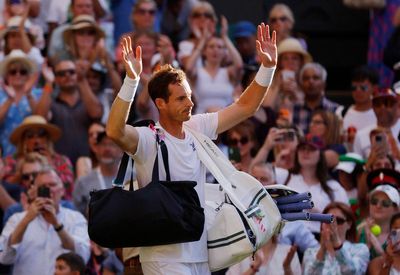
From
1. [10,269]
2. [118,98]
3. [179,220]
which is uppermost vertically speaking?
[118,98]

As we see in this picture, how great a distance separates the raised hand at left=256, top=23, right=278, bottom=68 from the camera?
9.45 m

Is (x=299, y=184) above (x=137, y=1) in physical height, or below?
below

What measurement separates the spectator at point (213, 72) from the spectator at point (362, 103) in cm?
118

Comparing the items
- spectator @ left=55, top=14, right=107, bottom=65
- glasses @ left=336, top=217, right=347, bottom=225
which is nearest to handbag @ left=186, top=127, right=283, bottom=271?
glasses @ left=336, top=217, right=347, bottom=225

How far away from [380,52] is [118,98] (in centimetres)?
815

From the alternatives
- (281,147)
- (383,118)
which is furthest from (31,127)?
(383,118)

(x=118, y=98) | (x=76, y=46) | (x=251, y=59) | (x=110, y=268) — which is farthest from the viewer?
(x=251, y=59)

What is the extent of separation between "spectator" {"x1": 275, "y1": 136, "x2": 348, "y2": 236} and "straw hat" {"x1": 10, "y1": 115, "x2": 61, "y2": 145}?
7.18 feet

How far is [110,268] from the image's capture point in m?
12.0

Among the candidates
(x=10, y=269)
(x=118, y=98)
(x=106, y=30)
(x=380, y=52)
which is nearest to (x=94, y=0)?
(x=106, y=30)

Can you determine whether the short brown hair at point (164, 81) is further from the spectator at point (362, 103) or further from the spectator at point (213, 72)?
the spectator at point (362, 103)

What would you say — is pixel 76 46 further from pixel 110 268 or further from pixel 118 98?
pixel 118 98

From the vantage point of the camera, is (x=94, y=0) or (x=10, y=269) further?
(x=94, y=0)

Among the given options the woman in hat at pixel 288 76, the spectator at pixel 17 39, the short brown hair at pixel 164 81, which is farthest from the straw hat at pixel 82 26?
the short brown hair at pixel 164 81
